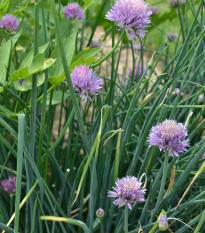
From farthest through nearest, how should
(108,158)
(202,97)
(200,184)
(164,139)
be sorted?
(202,97) → (200,184) → (108,158) → (164,139)

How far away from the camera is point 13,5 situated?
971mm

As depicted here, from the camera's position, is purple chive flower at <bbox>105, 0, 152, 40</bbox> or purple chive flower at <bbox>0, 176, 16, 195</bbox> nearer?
purple chive flower at <bbox>105, 0, 152, 40</bbox>

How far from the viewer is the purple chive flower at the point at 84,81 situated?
0.63 meters

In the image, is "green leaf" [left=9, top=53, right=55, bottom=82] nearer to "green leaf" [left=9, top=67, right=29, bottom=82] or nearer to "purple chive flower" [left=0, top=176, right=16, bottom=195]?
"green leaf" [left=9, top=67, right=29, bottom=82]

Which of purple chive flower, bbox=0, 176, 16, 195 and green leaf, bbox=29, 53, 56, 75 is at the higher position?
green leaf, bbox=29, 53, 56, 75

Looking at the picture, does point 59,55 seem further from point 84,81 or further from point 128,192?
point 128,192

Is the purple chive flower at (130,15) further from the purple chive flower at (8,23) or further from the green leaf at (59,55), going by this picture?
the purple chive flower at (8,23)

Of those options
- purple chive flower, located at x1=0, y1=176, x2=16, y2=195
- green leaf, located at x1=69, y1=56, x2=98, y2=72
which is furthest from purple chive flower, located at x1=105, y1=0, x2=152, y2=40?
purple chive flower, located at x1=0, y1=176, x2=16, y2=195

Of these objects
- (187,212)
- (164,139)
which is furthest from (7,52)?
(187,212)

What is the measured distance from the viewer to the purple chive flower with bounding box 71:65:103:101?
63cm

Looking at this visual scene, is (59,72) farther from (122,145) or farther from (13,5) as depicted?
(13,5)

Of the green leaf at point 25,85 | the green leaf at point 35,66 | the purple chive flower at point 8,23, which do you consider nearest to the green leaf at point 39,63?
the green leaf at point 35,66

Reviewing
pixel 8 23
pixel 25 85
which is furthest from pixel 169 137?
pixel 8 23

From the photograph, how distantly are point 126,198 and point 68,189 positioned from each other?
357 millimetres
